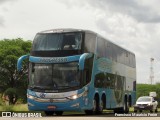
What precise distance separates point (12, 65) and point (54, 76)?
4704 cm

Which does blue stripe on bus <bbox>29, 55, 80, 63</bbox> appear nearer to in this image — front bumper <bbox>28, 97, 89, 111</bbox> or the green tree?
front bumper <bbox>28, 97, 89, 111</bbox>

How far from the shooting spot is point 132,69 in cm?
4003

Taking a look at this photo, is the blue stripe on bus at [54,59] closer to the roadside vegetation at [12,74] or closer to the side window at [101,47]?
the side window at [101,47]

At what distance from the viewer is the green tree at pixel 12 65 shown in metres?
69.8

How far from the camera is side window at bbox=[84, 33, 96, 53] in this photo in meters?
26.3

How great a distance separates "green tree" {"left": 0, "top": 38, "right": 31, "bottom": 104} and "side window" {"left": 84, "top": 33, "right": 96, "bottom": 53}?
40.1 metres

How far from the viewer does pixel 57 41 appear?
1039 inches

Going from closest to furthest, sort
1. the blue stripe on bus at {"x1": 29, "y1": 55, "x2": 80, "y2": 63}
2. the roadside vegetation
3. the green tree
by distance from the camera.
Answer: the blue stripe on bus at {"x1": 29, "y1": 55, "x2": 80, "y2": 63} → the roadside vegetation → the green tree

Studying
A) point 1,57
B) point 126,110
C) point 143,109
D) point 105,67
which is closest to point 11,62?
point 1,57

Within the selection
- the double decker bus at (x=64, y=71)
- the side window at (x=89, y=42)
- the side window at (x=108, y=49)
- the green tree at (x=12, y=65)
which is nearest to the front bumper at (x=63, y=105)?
the double decker bus at (x=64, y=71)

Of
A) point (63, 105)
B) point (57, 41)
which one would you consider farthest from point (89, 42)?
point (63, 105)

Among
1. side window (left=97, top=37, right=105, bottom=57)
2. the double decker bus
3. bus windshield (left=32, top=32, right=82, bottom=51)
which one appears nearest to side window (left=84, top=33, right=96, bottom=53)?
the double decker bus

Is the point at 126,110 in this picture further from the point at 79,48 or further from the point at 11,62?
the point at 11,62

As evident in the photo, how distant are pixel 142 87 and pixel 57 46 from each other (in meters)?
78.0
